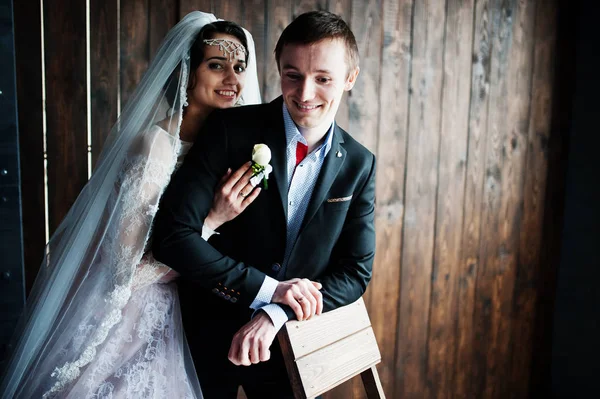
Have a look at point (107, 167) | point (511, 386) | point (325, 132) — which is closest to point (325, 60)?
point (325, 132)

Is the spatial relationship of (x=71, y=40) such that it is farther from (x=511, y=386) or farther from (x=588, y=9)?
(x=511, y=386)

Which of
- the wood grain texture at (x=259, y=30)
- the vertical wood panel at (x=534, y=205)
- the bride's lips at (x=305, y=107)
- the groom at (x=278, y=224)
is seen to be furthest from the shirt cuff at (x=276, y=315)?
the vertical wood panel at (x=534, y=205)

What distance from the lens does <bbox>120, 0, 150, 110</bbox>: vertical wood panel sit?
1893mm

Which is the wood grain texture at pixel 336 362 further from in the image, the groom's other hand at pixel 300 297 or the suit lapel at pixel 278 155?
the suit lapel at pixel 278 155

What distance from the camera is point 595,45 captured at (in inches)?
109

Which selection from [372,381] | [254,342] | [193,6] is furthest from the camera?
[193,6]

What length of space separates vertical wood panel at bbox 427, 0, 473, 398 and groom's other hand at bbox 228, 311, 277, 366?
1.58 meters

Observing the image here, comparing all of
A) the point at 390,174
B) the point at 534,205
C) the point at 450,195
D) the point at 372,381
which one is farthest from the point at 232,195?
the point at 534,205

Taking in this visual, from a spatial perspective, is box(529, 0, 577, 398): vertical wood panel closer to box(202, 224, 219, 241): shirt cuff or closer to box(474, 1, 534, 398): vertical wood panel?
box(474, 1, 534, 398): vertical wood panel

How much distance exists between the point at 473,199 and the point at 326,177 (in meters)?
1.58

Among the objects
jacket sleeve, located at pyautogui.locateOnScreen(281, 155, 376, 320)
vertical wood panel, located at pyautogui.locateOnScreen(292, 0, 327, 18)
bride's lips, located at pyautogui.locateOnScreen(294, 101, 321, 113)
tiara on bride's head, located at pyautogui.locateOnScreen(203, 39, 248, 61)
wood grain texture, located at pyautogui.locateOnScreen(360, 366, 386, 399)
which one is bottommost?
wood grain texture, located at pyautogui.locateOnScreen(360, 366, 386, 399)

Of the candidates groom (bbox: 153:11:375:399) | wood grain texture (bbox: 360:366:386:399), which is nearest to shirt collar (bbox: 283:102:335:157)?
groom (bbox: 153:11:375:399)

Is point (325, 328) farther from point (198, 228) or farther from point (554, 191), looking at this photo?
point (554, 191)

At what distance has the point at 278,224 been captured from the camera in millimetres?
1421
